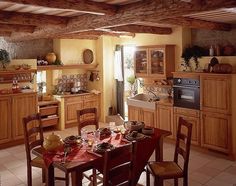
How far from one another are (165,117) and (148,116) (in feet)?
1.50

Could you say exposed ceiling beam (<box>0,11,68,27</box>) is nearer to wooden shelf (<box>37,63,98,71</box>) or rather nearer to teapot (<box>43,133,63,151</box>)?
teapot (<box>43,133,63,151</box>)

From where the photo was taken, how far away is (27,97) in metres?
6.32

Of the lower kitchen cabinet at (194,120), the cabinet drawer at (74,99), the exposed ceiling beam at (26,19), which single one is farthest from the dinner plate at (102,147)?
the cabinet drawer at (74,99)

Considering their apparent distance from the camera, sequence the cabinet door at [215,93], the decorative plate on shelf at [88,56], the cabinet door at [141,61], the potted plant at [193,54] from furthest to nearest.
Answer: the decorative plate on shelf at [88,56] → the cabinet door at [141,61] → the potted plant at [193,54] → the cabinet door at [215,93]

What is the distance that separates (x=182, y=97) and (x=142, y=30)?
161 centimetres

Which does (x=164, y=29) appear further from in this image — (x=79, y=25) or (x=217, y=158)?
(x=217, y=158)

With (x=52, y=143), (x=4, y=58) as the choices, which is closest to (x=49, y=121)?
(x=4, y=58)

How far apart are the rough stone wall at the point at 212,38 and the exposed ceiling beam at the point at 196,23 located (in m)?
0.17

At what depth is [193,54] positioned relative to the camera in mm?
5965

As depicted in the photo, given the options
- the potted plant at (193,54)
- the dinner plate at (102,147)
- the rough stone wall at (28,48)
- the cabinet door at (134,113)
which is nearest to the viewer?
the dinner plate at (102,147)

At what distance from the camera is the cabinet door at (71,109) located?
7.50 m

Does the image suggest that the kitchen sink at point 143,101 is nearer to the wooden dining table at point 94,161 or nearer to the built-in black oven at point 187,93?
the built-in black oven at point 187,93

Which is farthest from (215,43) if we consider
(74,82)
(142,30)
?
(74,82)

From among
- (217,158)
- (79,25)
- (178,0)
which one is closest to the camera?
(178,0)
